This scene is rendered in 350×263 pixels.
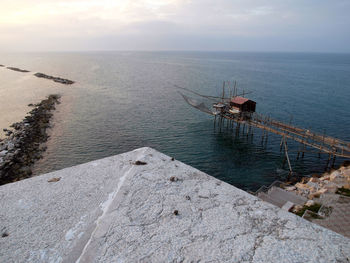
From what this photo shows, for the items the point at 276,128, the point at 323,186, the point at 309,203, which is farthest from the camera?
the point at 276,128

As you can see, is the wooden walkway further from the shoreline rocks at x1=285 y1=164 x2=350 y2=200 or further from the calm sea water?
the shoreline rocks at x1=285 y1=164 x2=350 y2=200

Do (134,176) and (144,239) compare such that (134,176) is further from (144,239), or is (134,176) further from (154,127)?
(154,127)

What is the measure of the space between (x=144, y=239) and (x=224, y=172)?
67.2 ft

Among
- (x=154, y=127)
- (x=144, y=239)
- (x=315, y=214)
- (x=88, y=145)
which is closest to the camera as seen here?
(x=144, y=239)

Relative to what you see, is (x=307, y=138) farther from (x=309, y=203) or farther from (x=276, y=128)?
(x=309, y=203)

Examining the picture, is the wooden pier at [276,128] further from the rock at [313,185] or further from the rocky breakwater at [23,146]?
the rocky breakwater at [23,146]

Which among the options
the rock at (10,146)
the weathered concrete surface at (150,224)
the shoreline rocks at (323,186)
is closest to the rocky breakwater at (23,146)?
the rock at (10,146)

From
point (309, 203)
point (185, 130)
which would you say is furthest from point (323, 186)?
point (185, 130)

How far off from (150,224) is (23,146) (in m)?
33.3

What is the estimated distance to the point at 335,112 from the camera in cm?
5600

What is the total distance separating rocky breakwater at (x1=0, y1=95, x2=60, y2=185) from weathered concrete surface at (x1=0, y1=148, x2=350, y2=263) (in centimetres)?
1578

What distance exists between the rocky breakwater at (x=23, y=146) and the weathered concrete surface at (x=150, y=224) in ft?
51.8

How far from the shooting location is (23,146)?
1444 inches

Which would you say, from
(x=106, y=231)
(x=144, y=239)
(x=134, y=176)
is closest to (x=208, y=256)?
(x=144, y=239)
